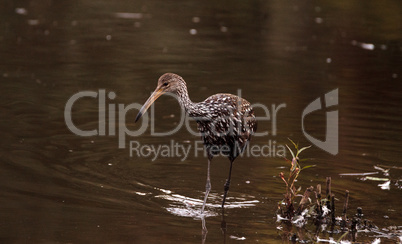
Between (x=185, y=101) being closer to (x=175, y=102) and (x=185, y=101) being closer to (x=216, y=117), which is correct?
(x=216, y=117)

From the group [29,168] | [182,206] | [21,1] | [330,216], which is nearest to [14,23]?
[21,1]

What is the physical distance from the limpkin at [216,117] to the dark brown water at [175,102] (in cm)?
60

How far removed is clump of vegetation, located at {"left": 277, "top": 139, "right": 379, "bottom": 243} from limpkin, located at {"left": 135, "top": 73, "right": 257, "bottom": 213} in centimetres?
90

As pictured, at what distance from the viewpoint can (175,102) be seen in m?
12.0

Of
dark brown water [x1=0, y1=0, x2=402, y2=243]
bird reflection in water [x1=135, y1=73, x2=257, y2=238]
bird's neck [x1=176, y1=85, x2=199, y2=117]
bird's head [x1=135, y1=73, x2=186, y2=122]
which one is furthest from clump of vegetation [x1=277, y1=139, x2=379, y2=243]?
bird's head [x1=135, y1=73, x2=186, y2=122]

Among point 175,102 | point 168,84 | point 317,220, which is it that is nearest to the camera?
point 317,220

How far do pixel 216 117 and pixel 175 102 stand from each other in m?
4.46

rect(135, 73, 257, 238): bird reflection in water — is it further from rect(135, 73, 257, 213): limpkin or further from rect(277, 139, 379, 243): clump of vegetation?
rect(277, 139, 379, 243): clump of vegetation

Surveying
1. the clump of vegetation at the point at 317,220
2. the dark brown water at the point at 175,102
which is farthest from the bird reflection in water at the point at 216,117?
the clump of vegetation at the point at 317,220

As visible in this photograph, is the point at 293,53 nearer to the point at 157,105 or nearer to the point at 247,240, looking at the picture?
the point at 157,105

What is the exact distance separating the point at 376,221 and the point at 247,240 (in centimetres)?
147

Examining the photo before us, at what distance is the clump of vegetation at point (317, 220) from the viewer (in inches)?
263

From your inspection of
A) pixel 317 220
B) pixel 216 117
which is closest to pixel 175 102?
pixel 216 117

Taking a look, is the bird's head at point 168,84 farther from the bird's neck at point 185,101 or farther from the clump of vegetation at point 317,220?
the clump of vegetation at point 317,220
